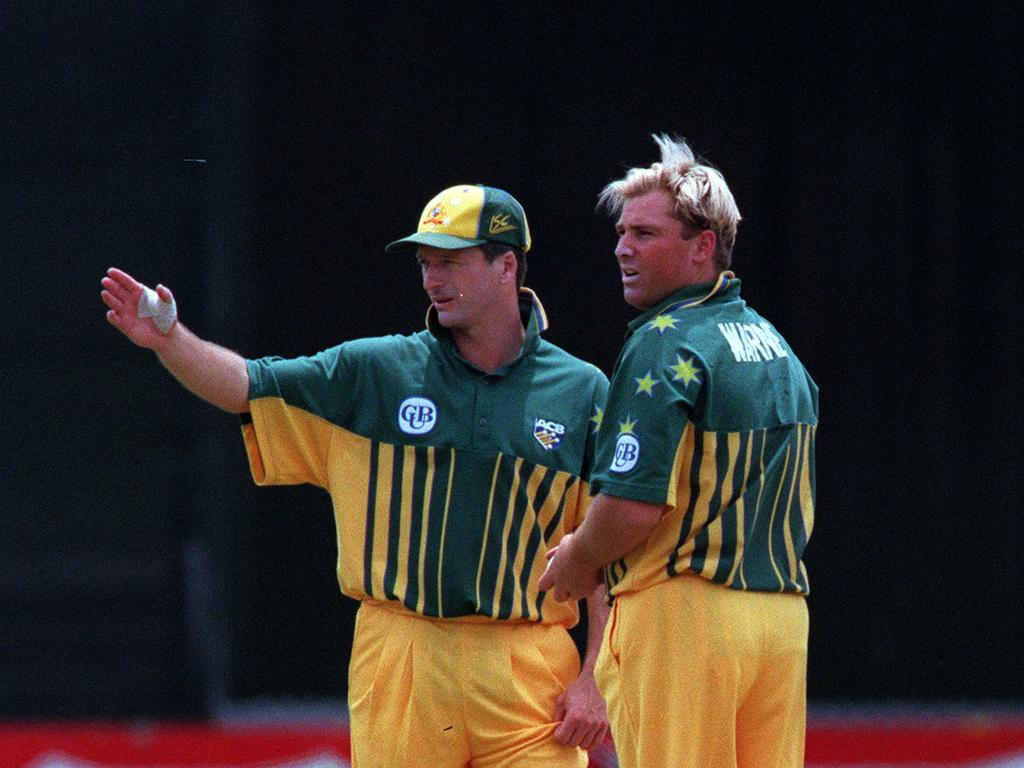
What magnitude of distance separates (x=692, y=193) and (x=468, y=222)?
57 centimetres

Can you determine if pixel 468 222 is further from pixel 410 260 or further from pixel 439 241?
pixel 410 260

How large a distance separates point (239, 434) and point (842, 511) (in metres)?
1.79

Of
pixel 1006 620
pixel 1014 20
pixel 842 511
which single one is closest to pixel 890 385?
pixel 842 511

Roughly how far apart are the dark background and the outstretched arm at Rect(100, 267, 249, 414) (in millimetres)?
1440

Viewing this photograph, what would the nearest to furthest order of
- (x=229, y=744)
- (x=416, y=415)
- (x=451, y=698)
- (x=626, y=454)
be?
(x=626, y=454)
(x=451, y=698)
(x=416, y=415)
(x=229, y=744)

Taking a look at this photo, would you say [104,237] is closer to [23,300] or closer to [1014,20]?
[23,300]

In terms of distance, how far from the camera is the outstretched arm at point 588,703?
11.3 ft

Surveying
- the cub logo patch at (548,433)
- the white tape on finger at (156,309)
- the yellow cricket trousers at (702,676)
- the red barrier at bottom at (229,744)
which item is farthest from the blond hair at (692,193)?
the red barrier at bottom at (229,744)

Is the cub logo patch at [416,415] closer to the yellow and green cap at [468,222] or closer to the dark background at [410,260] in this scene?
the yellow and green cap at [468,222]

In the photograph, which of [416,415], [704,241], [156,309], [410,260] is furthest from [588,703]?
[410,260]

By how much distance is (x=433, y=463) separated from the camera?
3.45 m

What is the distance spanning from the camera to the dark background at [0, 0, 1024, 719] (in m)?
4.80

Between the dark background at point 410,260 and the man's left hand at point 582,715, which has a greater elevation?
A: the dark background at point 410,260

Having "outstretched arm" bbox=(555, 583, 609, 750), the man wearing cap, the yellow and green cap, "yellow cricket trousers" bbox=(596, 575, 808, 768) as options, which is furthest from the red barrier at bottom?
"yellow cricket trousers" bbox=(596, 575, 808, 768)
